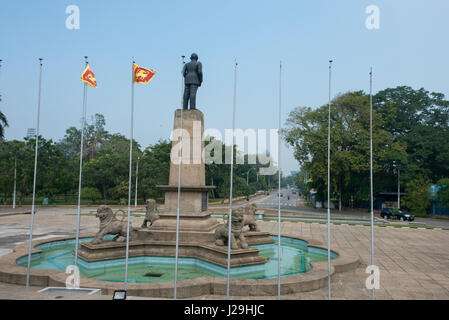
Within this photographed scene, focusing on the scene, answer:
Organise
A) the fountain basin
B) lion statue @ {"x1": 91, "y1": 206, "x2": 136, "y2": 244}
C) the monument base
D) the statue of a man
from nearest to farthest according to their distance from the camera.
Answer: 1. the fountain basin
2. lion statue @ {"x1": 91, "y1": 206, "x2": 136, "y2": 244}
3. the monument base
4. the statue of a man

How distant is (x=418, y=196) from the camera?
32.4 metres

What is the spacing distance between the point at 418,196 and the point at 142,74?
1307 inches

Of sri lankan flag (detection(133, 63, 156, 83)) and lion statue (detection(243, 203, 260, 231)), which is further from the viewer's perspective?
lion statue (detection(243, 203, 260, 231))

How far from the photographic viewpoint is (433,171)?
125 ft

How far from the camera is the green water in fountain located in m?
8.17

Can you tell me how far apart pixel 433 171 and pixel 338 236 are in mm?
29338

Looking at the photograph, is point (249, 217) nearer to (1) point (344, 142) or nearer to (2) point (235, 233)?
(2) point (235, 233)

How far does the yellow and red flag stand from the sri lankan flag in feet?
3.57

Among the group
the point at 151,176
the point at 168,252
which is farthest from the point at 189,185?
the point at 151,176

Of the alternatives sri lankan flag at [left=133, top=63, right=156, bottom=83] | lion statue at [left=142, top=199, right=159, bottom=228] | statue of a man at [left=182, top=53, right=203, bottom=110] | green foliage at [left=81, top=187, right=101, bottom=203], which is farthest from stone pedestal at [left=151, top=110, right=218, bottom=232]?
green foliage at [left=81, top=187, right=101, bottom=203]

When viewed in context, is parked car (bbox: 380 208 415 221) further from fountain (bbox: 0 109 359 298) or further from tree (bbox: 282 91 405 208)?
fountain (bbox: 0 109 359 298)
